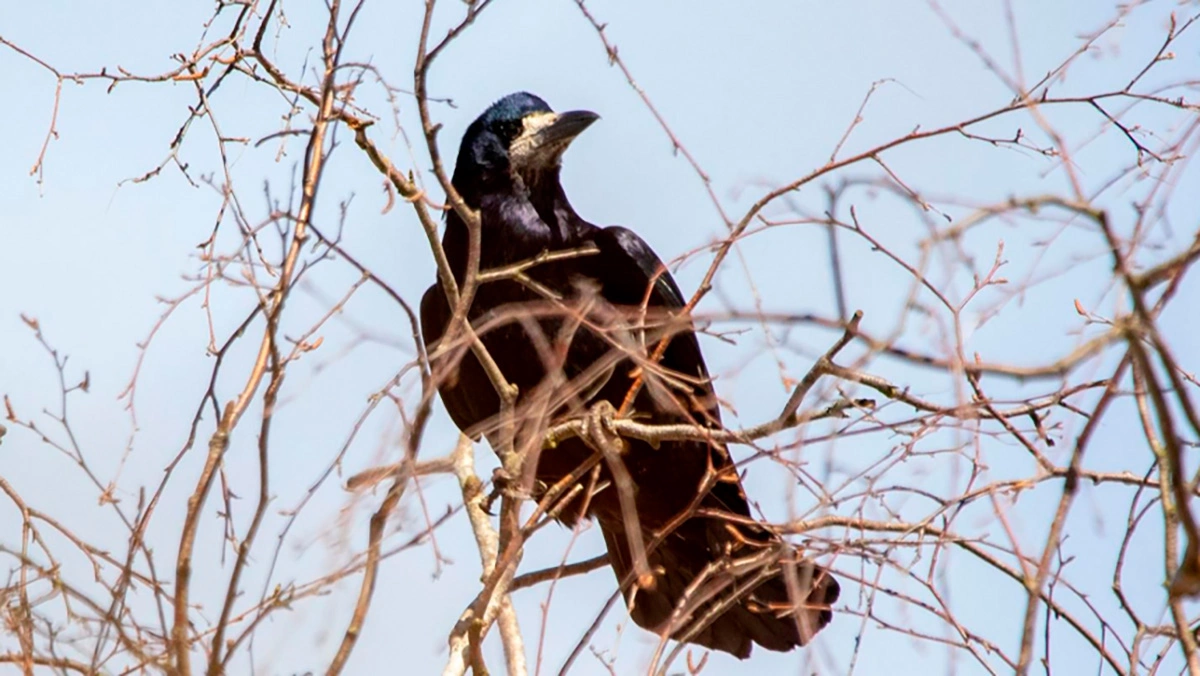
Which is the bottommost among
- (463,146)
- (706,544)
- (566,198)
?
(706,544)

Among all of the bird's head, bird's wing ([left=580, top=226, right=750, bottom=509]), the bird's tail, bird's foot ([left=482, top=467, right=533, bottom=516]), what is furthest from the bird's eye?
bird's foot ([left=482, top=467, right=533, bottom=516])

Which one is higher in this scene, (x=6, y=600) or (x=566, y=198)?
(x=566, y=198)

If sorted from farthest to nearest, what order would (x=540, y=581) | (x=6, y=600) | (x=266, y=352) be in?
1. (x=540, y=581)
2. (x=6, y=600)
3. (x=266, y=352)

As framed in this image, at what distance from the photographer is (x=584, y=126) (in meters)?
5.04

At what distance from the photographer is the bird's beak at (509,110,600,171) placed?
500 cm

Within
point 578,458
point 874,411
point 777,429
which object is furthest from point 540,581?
point 874,411

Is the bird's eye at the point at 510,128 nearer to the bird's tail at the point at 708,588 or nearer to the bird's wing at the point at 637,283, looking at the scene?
the bird's wing at the point at 637,283

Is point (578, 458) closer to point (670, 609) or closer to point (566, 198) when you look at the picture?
point (670, 609)

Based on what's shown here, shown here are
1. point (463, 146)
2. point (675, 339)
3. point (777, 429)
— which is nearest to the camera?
point (777, 429)

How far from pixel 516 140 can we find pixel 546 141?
127 millimetres

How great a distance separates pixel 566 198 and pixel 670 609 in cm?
154

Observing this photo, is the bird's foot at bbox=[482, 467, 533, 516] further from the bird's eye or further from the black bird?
the bird's eye

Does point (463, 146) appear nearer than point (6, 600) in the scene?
No

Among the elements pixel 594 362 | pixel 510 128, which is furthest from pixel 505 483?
pixel 510 128
